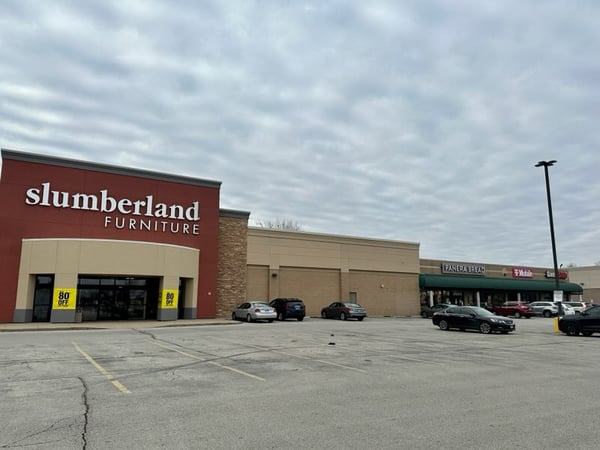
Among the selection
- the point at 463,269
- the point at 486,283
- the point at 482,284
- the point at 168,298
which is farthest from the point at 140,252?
the point at 486,283

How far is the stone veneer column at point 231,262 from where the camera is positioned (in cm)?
3466

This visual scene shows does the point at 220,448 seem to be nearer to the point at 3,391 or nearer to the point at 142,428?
the point at 142,428

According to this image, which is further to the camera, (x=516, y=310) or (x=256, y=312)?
(x=516, y=310)

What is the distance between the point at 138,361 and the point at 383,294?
35077 millimetres

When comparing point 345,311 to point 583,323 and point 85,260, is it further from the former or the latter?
point 85,260

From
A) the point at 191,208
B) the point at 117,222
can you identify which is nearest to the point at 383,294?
the point at 191,208

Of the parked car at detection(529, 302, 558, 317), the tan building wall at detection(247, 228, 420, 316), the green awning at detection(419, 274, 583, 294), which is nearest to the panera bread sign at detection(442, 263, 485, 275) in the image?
the green awning at detection(419, 274, 583, 294)

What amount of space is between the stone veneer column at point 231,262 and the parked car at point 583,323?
69.8 feet

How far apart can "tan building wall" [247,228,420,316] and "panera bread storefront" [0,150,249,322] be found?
326 centimetres

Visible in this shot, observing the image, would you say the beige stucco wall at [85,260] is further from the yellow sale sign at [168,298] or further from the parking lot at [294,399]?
the parking lot at [294,399]

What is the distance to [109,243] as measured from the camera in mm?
28391

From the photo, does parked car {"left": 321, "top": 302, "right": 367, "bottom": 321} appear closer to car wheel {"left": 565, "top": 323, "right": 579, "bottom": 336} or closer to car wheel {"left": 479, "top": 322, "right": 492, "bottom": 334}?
car wheel {"left": 479, "top": 322, "right": 492, "bottom": 334}

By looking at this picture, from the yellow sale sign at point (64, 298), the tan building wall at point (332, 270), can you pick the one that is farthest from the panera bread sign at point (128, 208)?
the tan building wall at point (332, 270)

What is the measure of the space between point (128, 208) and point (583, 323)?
26.9 meters
